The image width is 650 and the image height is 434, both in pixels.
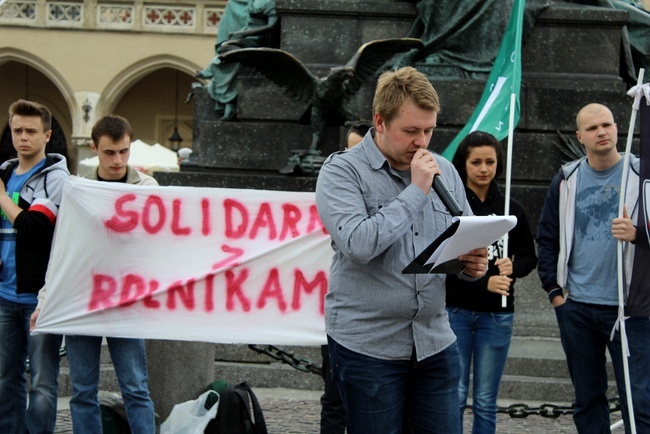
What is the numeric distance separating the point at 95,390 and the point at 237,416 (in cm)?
85

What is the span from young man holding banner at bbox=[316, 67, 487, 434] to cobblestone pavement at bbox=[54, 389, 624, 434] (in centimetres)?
292

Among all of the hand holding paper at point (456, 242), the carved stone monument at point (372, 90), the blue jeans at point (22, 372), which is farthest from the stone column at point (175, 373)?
the hand holding paper at point (456, 242)

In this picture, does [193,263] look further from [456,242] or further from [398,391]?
[456,242]

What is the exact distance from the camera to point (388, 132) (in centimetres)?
380

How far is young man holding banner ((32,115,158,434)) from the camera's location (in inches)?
218

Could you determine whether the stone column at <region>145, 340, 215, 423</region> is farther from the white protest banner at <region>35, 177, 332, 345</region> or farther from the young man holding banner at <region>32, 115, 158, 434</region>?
the young man holding banner at <region>32, 115, 158, 434</region>

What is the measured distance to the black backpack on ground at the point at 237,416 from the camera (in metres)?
6.10

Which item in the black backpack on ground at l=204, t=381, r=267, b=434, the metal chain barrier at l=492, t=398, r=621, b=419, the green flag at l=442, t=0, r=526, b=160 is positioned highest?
the green flag at l=442, t=0, r=526, b=160

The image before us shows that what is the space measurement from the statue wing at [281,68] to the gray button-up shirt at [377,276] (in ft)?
14.8

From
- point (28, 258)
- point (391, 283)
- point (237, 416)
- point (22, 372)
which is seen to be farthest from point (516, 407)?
point (391, 283)

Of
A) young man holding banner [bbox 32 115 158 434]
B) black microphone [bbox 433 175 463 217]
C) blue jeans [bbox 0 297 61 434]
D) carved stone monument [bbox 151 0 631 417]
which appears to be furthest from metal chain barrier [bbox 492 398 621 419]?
black microphone [bbox 433 175 463 217]

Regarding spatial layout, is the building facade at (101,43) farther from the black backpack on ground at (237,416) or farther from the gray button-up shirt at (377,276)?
the gray button-up shirt at (377,276)

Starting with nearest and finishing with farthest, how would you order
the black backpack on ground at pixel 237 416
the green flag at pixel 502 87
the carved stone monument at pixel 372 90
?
the black backpack on ground at pixel 237 416 → the green flag at pixel 502 87 → the carved stone monument at pixel 372 90

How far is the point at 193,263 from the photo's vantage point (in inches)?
242
